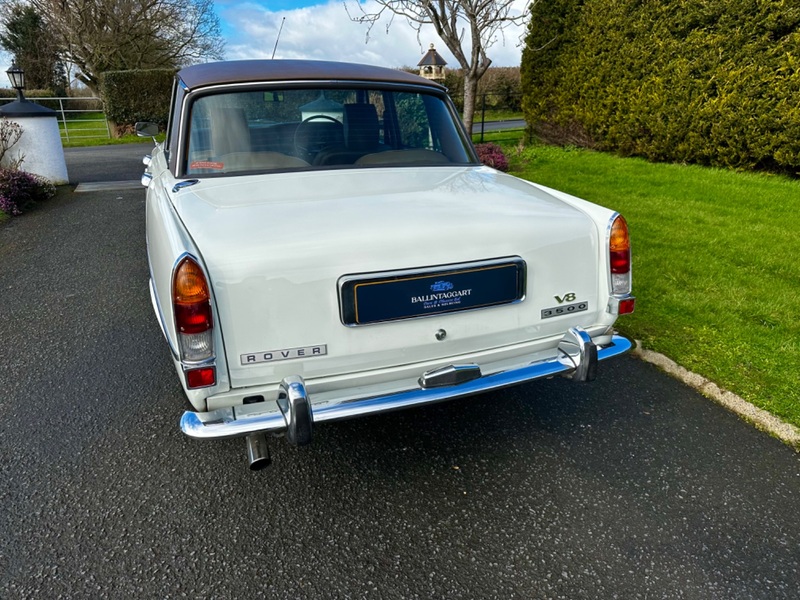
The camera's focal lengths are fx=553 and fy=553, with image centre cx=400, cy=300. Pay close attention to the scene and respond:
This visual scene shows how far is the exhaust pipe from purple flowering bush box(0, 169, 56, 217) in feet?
25.0

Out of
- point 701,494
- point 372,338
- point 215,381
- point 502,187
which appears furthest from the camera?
point 502,187

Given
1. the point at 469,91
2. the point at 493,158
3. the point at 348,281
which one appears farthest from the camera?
the point at 469,91

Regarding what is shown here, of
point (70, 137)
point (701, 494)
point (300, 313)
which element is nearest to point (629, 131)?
point (701, 494)

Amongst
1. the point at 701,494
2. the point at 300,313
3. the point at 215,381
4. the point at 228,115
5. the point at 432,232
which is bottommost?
the point at 701,494

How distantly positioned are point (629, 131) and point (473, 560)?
10035 mm

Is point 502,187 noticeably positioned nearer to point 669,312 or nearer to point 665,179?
point 669,312

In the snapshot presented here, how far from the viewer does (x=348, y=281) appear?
2.10m

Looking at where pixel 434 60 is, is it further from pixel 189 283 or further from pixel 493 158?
pixel 189 283

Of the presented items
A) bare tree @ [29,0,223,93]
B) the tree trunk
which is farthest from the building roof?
the tree trunk

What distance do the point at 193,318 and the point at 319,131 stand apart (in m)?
1.66

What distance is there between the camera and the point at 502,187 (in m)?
2.89

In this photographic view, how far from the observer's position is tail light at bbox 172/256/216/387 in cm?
195

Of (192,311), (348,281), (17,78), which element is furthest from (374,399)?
(17,78)

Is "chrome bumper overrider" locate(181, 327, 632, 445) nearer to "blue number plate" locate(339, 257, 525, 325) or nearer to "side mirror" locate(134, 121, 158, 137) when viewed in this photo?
"blue number plate" locate(339, 257, 525, 325)
